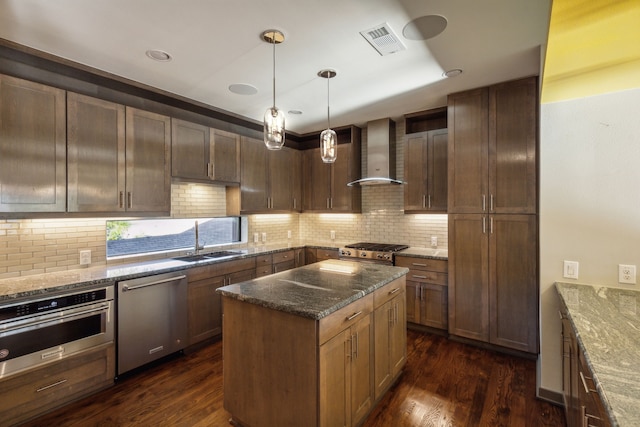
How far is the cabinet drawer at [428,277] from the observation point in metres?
3.53

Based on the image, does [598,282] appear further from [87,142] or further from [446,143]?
[87,142]

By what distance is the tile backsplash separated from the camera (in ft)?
8.42

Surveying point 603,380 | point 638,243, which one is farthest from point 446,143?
point 603,380

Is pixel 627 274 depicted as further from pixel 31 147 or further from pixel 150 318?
pixel 31 147

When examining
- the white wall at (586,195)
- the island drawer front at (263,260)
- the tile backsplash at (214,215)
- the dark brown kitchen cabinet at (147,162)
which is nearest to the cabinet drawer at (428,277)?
the tile backsplash at (214,215)

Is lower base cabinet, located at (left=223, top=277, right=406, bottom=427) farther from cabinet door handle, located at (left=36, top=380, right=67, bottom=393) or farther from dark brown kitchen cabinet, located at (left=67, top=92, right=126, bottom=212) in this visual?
dark brown kitchen cabinet, located at (left=67, top=92, right=126, bottom=212)

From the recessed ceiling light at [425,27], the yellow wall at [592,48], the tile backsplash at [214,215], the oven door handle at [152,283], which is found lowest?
the oven door handle at [152,283]

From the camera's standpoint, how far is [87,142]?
2678 millimetres

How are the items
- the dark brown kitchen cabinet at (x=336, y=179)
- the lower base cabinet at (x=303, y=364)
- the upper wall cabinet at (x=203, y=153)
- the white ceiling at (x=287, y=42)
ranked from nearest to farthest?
the lower base cabinet at (x=303, y=364) < the white ceiling at (x=287, y=42) < the upper wall cabinet at (x=203, y=153) < the dark brown kitchen cabinet at (x=336, y=179)

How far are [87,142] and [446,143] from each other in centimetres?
387

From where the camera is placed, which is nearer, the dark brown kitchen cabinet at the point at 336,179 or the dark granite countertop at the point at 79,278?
the dark granite countertop at the point at 79,278

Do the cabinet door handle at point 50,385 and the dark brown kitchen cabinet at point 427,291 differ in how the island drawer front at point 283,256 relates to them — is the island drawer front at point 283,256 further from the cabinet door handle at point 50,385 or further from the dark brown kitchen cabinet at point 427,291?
the cabinet door handle at point 50,385

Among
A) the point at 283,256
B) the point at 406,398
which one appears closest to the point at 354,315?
the point at 406,398

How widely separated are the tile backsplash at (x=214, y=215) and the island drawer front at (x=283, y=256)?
24.8 inches
